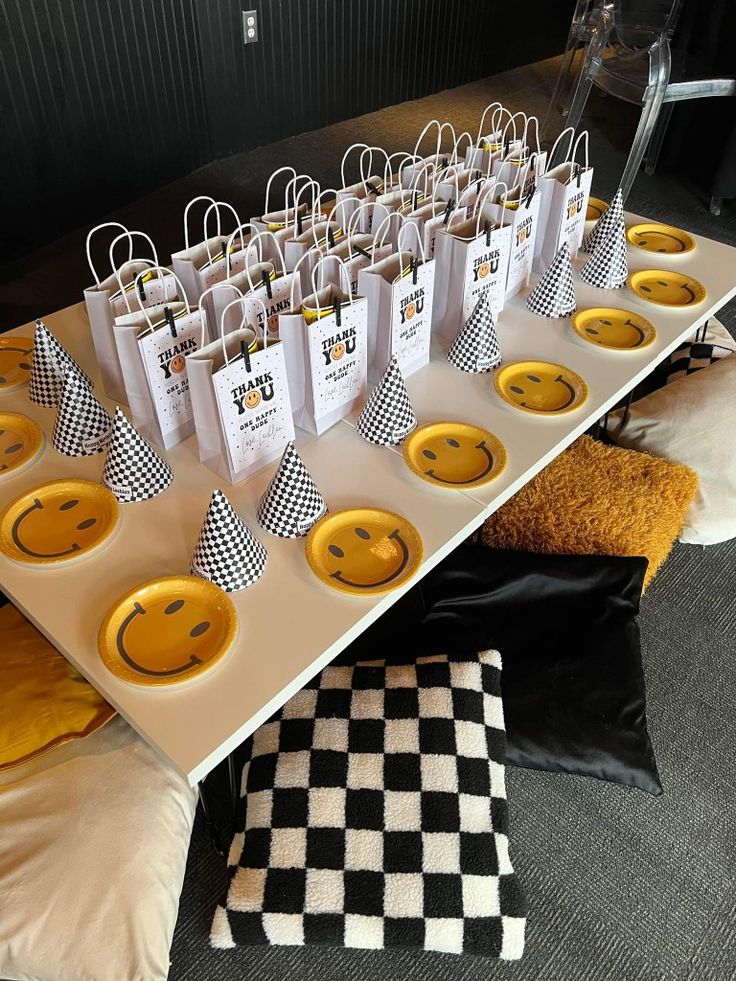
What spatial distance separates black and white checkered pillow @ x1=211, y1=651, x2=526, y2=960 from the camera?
1.12 m

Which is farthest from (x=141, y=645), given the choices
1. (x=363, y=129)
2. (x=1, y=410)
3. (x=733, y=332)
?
(x=363, y=129)

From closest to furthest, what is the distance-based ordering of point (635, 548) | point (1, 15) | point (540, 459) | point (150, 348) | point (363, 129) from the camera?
point (150, 348) → point (540, 459) → point (635, 548) → point (1, 15) → point (363, 129)

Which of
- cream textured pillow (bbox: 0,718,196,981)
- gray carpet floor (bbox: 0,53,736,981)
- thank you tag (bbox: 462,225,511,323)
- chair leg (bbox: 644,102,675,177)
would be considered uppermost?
thank you tag (bbox: 462,225,511,323)

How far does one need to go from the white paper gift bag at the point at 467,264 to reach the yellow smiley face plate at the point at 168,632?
0.81 metres

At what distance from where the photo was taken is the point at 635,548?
1636mm

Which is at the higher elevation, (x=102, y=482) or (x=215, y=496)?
(x=215, y=496)

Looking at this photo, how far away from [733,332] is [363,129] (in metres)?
2.44

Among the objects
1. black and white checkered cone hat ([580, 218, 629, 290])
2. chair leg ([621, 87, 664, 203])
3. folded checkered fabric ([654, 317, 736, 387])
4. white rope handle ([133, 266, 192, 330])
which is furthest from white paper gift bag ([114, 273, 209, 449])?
chair leg ([621, 87, 664, 203])

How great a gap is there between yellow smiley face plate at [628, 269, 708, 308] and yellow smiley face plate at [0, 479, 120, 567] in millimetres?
1315

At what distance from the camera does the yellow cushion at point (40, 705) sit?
3.79 ft

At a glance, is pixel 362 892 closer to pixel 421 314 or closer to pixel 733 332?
pixel 421 314

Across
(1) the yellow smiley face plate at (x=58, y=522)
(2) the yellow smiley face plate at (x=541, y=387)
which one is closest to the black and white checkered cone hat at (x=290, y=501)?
(1) the yellow smiley face plate at (x=58, y=522)

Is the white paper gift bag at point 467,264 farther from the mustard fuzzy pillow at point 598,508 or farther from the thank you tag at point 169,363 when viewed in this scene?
the thank you tag at point 169,363

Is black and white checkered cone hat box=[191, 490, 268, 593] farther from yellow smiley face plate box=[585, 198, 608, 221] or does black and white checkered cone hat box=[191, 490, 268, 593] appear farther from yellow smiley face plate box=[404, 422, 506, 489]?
yellow smiley face plate box=[585, 198, 608, 221]
